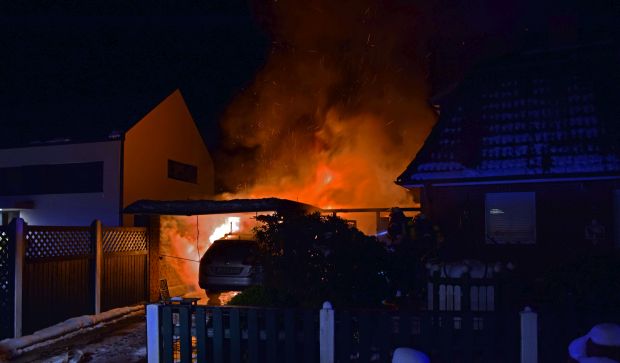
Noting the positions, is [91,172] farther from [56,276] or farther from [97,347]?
[97,347]

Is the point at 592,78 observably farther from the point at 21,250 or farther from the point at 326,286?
the point at 21,250

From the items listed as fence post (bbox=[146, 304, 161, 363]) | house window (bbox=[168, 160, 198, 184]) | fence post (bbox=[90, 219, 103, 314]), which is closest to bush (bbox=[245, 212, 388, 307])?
fence post (bbox=[146, 304, 161, 363])

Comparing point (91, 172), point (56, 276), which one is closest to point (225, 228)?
point (91, 172)

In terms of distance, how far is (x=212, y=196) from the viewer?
62.0ft

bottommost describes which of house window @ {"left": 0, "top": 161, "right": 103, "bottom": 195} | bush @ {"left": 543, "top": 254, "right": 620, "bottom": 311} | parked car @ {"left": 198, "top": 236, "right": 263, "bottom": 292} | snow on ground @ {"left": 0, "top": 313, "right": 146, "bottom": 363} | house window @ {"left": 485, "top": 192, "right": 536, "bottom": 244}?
snow on ground @ {"left": 0, "top": 313, "right": 146, "bottom": 363}

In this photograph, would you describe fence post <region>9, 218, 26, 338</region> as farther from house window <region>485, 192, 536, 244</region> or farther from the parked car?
house window <region>485, 192, 536, 244</region>

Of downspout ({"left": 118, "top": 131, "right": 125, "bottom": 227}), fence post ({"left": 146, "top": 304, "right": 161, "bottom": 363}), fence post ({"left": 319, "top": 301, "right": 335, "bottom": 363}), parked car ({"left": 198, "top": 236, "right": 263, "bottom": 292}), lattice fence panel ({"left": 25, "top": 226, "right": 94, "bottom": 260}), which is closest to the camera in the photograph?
fence post ({"left": 319, "top": 301, "right": 335, "bottom": 363})

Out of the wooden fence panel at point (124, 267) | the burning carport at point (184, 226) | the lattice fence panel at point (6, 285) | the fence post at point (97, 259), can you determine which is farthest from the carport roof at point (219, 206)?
the lattice fence panel at point (6, 285)

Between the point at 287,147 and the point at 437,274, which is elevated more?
the point at 287,147

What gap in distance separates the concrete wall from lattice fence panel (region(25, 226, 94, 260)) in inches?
144

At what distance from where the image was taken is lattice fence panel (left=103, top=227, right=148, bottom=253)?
10789 mm

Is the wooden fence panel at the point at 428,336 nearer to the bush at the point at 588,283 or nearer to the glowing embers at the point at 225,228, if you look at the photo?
the bush at the point at 588,283

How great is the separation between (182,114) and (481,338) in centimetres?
1378

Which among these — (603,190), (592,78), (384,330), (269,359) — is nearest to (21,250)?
(269,359)
